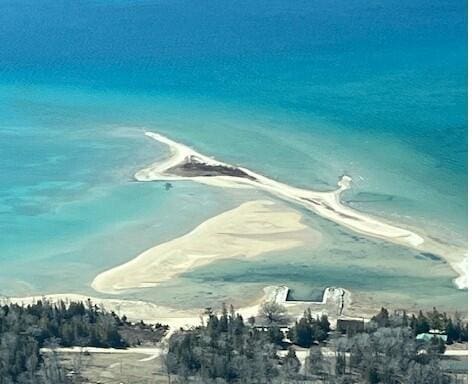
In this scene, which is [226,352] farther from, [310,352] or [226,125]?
[226,125]

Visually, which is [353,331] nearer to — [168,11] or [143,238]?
[143,238]

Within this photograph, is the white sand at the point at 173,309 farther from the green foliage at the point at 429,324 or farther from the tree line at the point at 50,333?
the green foliage at the point at 429,324

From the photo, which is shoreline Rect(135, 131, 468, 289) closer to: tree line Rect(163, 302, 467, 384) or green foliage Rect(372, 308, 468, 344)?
green foliage Rect(372, 308, 468, 344)

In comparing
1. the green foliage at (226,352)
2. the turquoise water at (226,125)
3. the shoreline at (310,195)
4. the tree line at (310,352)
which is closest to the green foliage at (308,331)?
the tree line at (310,352)

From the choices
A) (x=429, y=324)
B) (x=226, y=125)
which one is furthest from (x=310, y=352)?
(x=226, y=125)

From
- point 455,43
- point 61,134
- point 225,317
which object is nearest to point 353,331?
point 225,317
